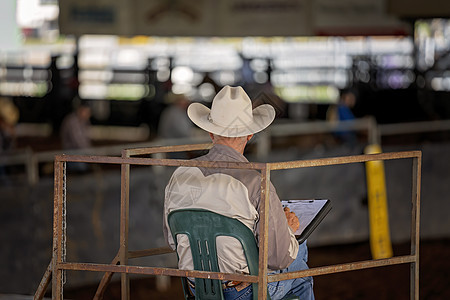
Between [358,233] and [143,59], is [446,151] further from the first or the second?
[143,59]

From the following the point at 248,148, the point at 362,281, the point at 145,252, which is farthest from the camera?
the point at 248,148

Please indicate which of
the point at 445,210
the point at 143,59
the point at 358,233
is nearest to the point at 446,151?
the point at 445,210

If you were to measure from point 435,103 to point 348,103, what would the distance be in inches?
318

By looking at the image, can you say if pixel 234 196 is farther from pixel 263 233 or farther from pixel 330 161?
pixel 330 161

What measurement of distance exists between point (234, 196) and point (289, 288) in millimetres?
690

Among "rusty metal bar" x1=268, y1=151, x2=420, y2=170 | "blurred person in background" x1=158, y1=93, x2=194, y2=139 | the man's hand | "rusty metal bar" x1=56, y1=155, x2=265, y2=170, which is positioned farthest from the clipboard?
"blurred person in background" x1=158, y1=93, x2=194, y2=139

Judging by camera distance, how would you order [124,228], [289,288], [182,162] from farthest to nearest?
[124,228], [289,288], [182,162]

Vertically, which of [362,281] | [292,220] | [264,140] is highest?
[264,140]

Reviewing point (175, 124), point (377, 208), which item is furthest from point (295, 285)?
point (175, 124)

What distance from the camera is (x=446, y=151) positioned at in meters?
12.9

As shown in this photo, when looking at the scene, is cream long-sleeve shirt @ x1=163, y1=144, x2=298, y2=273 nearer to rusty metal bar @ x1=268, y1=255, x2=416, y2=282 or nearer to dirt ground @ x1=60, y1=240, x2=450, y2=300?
rusty metal bar @ x1=268, y1=255, x2=416, y2=282

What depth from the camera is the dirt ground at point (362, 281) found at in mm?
10625

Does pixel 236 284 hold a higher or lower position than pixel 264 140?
lower

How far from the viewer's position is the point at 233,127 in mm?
4398
